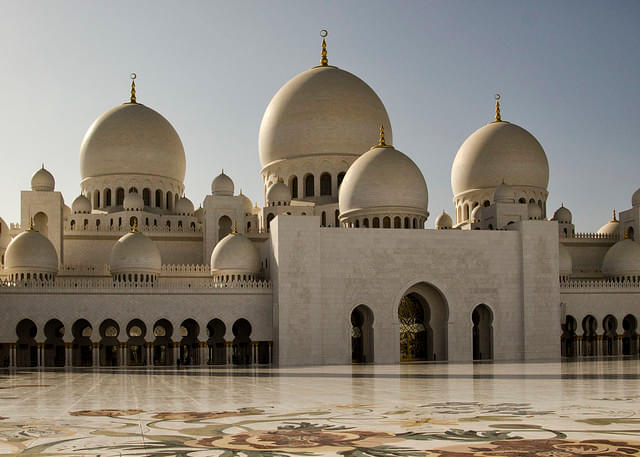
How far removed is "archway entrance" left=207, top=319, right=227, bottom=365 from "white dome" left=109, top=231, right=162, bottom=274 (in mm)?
2565

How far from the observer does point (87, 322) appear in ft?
88.8

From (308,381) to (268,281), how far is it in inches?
391

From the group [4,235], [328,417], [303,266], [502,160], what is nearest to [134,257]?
[303,266]

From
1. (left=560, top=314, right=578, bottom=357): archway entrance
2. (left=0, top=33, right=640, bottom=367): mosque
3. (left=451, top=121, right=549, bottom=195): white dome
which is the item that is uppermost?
(left=451, top=121, right=549, bottom=195): white dome

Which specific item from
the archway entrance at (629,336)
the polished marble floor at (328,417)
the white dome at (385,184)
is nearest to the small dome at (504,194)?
the white dome at (385,184)

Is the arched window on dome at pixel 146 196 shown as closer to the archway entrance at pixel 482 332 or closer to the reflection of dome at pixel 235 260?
the reflection of dome at pixel 235 260

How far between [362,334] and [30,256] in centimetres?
1052

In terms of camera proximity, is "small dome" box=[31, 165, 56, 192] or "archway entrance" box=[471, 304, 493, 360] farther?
"small dome" box=[31, 165, 56, 192]

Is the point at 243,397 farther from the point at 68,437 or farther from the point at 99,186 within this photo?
the point at 99,186

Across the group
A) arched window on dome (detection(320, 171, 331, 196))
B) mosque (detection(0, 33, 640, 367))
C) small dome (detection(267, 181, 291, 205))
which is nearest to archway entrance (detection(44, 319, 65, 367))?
mosque (detection(0, 33, 640, 367))

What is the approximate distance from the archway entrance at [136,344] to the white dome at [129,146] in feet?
26.3

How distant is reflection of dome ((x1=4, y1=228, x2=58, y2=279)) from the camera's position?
2655 cm

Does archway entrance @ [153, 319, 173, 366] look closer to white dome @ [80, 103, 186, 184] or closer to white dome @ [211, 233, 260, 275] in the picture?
white dome @ [211, 233, 260, 275]

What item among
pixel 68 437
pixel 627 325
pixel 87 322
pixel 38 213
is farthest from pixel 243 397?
pixel 627 325
